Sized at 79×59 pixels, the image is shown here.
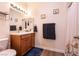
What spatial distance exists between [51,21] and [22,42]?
86cm

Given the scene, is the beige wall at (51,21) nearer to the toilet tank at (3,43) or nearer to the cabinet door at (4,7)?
the cabinet door at (4,7)

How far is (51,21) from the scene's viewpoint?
2.43 meters

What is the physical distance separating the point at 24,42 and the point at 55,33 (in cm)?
82

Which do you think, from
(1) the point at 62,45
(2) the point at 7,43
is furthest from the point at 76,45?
→ (2) the point at 7,43

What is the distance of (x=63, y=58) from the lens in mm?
989

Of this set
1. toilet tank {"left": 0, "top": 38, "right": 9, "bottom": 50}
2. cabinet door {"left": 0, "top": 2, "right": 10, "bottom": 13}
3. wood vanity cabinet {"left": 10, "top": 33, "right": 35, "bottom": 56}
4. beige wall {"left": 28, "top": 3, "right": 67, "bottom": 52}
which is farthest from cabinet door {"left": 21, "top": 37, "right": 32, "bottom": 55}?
cabinet door {"left": 0, "top": 2, "right": 10, "bottom": 13}

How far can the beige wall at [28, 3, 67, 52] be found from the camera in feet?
6.97

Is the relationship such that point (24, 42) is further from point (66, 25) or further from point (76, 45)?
point (76, 45)

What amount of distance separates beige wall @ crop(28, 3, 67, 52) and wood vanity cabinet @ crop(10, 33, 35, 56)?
0.17 meters

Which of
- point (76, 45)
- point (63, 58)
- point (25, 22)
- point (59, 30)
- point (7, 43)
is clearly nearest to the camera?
point (63, 58)

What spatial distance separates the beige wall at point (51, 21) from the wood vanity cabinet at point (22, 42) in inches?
6.8

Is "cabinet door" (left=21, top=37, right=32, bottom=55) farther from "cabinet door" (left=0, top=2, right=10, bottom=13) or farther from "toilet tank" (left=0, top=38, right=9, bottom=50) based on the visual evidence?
"cabinet door" (left=0, top=2, right=10, bottom=13)

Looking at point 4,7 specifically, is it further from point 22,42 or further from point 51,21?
point 51,21

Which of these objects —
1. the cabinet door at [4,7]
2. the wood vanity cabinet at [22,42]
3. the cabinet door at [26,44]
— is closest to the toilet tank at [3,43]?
the wood vanity cabinet at [22,42]
